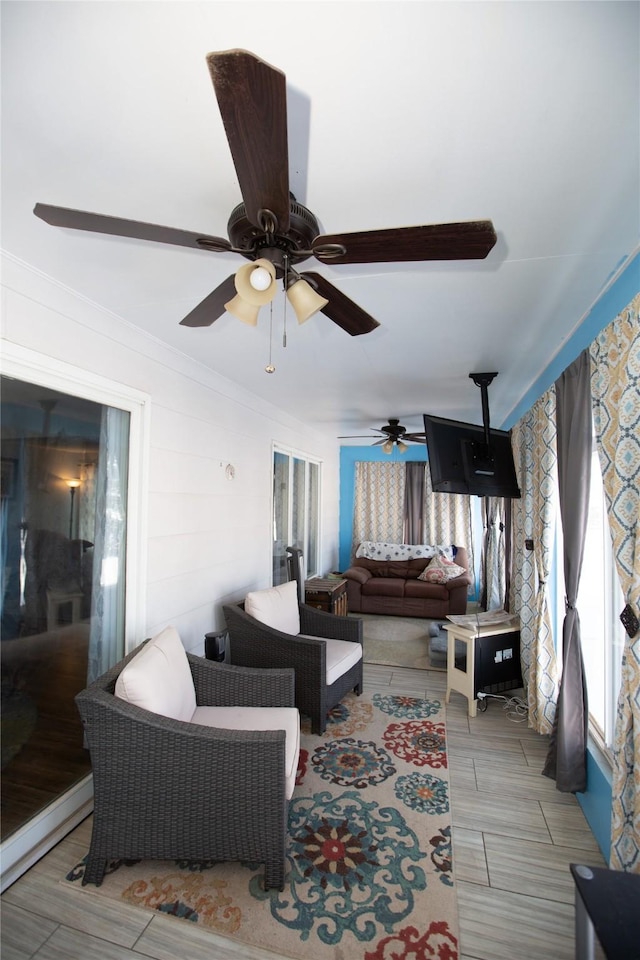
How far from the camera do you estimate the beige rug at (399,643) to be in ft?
13.7

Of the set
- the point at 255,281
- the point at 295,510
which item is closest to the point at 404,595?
the point at 295,510

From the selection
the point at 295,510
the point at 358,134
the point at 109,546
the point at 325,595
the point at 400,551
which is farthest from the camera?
the point at 400,551

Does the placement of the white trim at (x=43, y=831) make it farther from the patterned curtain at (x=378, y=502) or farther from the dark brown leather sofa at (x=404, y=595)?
the patterned curtain at (x=378, y=502)

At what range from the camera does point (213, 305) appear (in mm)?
1623

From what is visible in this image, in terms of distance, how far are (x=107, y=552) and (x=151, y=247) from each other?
155 centimetres

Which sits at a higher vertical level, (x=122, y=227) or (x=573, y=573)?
(x=122, y=227)

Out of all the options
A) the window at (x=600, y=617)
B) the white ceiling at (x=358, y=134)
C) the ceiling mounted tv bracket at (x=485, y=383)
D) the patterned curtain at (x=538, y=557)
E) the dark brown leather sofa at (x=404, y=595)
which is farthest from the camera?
the dark brown leather sofa at (x=404, y=595)

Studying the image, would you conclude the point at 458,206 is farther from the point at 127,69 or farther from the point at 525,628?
the point at 525,628

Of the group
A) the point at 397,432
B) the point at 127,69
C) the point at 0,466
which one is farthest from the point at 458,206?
the point at 397,432

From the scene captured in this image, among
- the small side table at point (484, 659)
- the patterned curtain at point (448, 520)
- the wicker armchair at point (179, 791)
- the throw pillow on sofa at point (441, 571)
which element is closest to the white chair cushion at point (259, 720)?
the wicker armchair at point (179, 791)

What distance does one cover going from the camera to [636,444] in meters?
1.52

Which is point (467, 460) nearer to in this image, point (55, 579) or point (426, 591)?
point (55, 579)

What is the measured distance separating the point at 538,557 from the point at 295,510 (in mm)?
3132

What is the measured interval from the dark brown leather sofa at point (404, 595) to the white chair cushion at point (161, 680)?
4.10 metres
